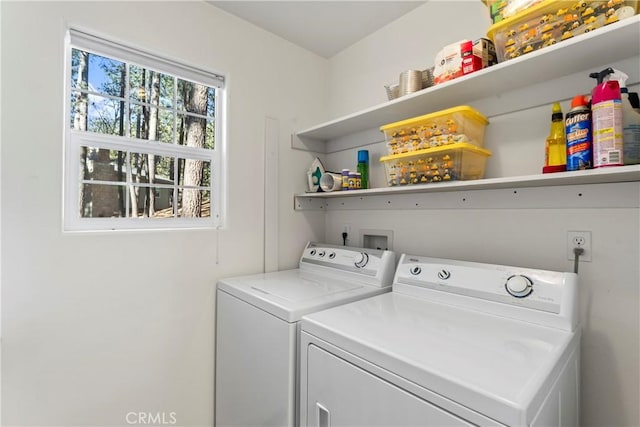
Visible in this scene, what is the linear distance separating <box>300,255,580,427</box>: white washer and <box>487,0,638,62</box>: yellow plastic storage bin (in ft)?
2.71

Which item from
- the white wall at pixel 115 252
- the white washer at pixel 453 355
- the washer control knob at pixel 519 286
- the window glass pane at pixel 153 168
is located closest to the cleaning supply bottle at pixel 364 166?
the white wall at pixel 115 252

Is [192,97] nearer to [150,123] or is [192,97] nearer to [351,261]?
[150,123]

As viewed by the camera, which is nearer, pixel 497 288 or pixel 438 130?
pixel 497 288

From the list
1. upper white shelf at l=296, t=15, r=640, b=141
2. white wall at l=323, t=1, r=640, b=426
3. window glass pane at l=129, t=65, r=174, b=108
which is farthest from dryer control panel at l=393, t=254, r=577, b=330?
window glass pane at l=129, t=65, r=174, b=108

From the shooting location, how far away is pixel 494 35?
3.91ft

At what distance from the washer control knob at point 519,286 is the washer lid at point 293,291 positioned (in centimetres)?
57

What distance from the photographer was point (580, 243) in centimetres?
121

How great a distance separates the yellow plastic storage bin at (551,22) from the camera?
0.96 meters

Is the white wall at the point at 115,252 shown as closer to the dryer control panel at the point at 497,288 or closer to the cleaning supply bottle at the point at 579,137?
the dryer control panel at the point at 497,288

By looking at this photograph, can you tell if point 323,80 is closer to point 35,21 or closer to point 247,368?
point 35,21

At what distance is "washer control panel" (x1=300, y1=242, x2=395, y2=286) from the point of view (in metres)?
1.62

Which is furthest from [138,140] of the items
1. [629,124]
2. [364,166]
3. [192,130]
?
[629,124]

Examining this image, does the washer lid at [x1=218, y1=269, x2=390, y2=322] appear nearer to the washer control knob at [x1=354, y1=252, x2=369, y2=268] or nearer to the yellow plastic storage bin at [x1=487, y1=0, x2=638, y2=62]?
the washer control knob at [x1=354, y1=252, x2=369, y2=268]

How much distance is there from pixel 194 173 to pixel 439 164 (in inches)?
53.4
